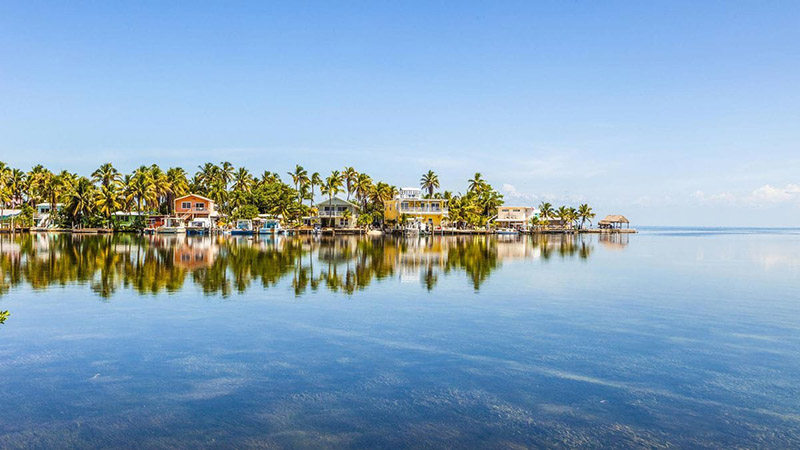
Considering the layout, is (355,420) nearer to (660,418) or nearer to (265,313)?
(660,418)

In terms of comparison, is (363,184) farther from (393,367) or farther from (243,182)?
(393,367)

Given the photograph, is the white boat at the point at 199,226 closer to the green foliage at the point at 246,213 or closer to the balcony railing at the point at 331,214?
the green foliage at the point at 246,213

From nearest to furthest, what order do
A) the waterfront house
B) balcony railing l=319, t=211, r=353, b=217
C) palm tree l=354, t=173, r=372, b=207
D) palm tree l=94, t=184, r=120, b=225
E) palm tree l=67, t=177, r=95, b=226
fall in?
palm tree l=67, t=177, r=95, b=226 → palm tree l=94, t=184, r=120, b=225 → the waterfront house → balcony railing l=319, t=211, r=353, b=217 → palm tree l=354, t=173, r=372, b=207

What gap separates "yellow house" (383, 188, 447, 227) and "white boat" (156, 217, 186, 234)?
1716 inches

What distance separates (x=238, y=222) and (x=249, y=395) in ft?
338

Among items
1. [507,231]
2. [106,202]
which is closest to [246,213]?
[106,202]

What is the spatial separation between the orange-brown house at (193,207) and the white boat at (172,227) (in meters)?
1.76

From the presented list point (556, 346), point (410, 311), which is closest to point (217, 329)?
point (410, 311)

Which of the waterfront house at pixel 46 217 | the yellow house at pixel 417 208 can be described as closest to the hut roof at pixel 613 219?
the yellow house at pixel 417 208

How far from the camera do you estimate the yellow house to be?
11481cm

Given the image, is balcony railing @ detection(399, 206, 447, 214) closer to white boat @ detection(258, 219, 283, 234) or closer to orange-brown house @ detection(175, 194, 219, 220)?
white boat @ detection(258, 219, 283, 234)

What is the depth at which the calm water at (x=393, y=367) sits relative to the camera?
9.77m

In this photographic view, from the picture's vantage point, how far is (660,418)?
10492 millimetres

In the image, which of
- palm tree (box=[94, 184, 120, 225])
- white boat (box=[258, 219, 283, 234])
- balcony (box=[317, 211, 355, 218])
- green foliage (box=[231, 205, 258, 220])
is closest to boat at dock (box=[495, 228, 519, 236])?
balcony (box=[317, 211, 355, 218])
